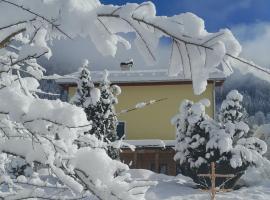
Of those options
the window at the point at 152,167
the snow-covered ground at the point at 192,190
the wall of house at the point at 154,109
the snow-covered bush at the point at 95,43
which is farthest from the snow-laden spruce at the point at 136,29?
the wall of house at the point at 154,109

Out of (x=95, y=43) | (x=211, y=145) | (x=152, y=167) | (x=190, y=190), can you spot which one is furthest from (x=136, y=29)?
(x=152, y=167)

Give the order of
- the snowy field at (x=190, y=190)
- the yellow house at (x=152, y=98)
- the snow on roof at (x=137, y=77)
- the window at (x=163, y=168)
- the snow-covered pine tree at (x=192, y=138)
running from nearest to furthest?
the snowy field at (x=190, y=190)
the snow-covered pine tree at (x=192, y=138)
the window at (x=163, y=168)
the yellow house at (x=152, y=98)
the snow on roof at (x=137, y=77)

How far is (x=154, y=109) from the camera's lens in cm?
2705

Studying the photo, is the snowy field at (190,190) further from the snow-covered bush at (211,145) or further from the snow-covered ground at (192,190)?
the snow-covered bush at (211,145)

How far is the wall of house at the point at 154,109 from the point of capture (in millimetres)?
26766

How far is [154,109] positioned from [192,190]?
1110cm

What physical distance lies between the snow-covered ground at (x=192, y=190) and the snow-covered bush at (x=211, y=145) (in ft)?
2.10

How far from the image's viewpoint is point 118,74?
94.5 feet

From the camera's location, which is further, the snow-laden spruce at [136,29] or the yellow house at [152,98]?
the yellow house at [152,98]


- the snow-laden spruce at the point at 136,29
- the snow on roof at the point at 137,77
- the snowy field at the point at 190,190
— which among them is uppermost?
the snow on roof at the point at 137,77

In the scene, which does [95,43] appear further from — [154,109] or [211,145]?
[154,109]

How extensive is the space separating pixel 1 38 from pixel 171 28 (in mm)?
558

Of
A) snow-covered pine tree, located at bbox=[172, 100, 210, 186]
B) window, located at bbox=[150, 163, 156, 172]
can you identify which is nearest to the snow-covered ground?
snow-covered pine tree, located at bbox=[172, 100, 210, 186]

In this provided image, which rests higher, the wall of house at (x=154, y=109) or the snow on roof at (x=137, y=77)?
the snow on roof at (x=137, y=77)
